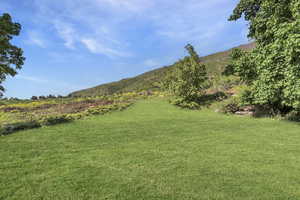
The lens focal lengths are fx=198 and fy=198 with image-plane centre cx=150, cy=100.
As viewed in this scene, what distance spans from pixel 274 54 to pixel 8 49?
1257cm

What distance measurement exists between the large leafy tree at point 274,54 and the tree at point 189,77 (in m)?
4.01

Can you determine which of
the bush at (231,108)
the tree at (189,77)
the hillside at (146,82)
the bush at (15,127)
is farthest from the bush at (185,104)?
the hillside at (146,82)

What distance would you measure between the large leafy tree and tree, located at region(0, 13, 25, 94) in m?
11.9

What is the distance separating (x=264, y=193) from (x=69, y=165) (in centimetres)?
427

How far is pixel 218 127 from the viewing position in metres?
9.61

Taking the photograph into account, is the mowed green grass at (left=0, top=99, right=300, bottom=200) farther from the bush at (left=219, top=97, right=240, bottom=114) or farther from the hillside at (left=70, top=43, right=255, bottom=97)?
the hillside at (left=70, top=43, right=255, bottom=97)

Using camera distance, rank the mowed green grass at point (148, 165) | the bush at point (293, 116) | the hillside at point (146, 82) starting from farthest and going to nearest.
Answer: the hillside at point (146, 82) → the bush at point (293, 116) → the mowed green grass at point (148, 165)

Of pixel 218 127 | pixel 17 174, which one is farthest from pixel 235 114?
pixel 17 174

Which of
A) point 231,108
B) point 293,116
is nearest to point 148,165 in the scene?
point 293,116

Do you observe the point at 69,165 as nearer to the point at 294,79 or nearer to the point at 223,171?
the point at 223,171

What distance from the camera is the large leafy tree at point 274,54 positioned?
8.34m

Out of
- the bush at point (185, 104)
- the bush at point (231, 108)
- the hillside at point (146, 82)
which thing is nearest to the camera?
the bush at point (231, 108)

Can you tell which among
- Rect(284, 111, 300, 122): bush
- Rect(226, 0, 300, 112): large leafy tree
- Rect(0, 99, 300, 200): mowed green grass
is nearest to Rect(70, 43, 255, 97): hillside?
Rect(226, 0, 300, 112): large leafy tree

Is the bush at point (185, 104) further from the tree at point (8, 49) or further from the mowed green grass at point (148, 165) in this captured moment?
the tree at point (8, 49)
